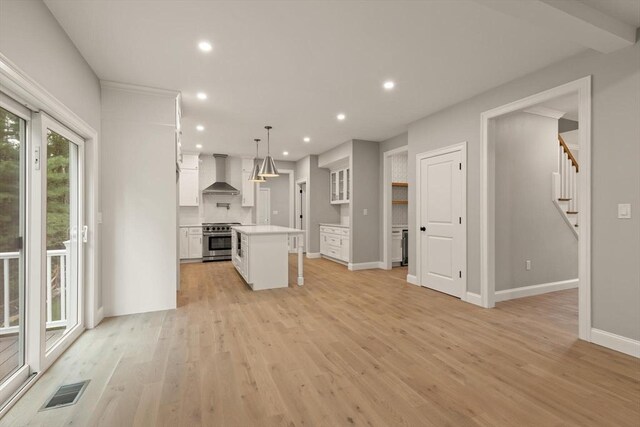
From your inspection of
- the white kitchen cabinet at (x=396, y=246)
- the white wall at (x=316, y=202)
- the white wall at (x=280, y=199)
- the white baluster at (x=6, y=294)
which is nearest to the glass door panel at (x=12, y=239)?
the white baluster at (x=6, y=294)

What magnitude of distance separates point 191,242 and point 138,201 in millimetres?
3847

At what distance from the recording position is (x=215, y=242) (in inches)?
282

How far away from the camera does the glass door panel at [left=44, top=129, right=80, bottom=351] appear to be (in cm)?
270

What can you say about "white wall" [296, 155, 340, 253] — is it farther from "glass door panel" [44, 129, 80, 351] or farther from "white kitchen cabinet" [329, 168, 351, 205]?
"glass door panel" [44, 129, 80, 351]

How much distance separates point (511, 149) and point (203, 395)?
438cm

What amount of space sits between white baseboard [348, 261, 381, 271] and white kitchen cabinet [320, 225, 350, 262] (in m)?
0.30

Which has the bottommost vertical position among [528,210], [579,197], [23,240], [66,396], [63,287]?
[66,396]

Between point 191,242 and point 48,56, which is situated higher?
point 48,56

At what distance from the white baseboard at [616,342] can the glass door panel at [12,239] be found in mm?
4521

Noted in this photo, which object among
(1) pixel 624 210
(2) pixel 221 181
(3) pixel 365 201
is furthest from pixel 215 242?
(1) pixel 624 210

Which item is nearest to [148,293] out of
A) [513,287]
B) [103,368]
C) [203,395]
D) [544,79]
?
[103,368]

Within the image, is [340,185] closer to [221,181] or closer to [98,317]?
[221,181]

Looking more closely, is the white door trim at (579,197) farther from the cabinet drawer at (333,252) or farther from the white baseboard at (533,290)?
the cabinet drawer at (333,252)

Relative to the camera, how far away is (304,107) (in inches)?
168
